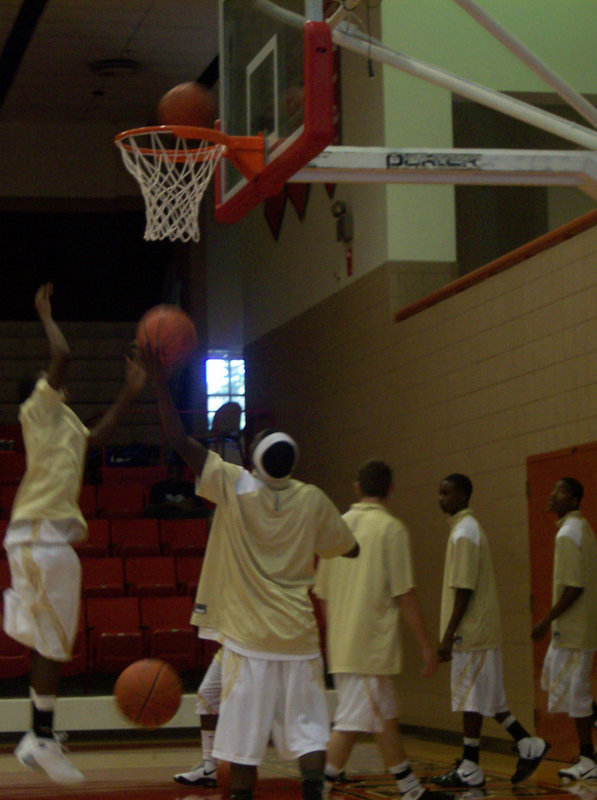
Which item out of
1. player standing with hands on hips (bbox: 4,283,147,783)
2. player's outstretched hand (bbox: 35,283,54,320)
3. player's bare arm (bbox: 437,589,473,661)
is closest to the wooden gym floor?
player's bare arm (bbox: 437,589,473,661)

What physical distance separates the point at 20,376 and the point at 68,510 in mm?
14242

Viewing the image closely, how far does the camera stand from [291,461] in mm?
5355

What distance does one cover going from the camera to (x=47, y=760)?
5605 millimetres

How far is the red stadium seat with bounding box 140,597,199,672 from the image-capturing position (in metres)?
10.5

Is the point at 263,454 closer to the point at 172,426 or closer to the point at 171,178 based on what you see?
the point at 172,426

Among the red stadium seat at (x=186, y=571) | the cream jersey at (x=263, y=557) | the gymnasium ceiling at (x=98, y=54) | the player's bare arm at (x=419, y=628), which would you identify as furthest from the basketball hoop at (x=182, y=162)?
the gymnasium ceiling at (x=98, y=54)

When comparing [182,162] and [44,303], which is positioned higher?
[182,162]

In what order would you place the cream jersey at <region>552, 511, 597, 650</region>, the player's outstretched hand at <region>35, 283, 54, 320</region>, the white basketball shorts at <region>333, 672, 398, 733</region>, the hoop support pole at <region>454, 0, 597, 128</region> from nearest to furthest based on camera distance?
the player's outstretched hand at <region>35, 283, 54, 320</region> → the white basketball shorts at <region>333, 672, 398, 733</region> → the hoop support pole at <region>454, 0, 597, 128</region> → the cream jersey at <region>552, 511, 597, 650</region>

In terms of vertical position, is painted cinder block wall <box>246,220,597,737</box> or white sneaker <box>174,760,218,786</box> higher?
painted cinder block wall <box>246,220,597,737</box>

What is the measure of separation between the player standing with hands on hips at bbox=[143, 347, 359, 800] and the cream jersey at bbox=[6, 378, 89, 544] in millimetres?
571

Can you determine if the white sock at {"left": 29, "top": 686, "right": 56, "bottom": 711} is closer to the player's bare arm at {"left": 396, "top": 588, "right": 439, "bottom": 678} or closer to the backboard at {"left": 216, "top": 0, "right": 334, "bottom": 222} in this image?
the player's bare arm at {"left": 396, "top": 588, "right": 439, "bottom": 678}

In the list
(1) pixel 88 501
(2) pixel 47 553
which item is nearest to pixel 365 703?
(2) pixel 47 553

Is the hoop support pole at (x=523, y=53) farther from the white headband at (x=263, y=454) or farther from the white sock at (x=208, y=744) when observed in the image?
the white sock at (x=208, y=744)

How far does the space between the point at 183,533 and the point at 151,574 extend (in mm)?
1385
